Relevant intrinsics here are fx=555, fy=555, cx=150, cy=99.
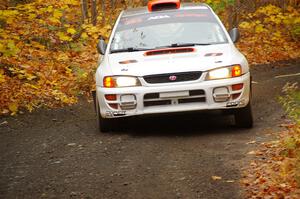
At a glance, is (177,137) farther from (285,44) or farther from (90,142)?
(285,44)

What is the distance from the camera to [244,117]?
7930 mm

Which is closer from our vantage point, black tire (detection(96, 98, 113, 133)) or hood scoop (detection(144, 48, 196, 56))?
hood scoop (detection(144, 48, 196, 56))

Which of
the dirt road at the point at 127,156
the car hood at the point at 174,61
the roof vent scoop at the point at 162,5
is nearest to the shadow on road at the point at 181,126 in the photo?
the dirt road at the point at 127,156

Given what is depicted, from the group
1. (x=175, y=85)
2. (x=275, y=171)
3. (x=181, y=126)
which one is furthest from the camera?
(x=181, y=126)

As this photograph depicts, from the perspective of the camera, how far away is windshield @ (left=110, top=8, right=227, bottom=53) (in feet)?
28.3

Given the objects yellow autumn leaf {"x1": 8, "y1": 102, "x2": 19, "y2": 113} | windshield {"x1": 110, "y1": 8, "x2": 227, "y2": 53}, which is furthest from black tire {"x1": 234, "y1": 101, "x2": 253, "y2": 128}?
yellow autumn leaf {"x1": 8, "y1": 102, "x2": 19, "y2": 113}

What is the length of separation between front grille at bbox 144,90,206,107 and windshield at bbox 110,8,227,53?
3.84ft

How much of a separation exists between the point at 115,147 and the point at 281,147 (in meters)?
2.21

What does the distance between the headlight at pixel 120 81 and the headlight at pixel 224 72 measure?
99 centimetres

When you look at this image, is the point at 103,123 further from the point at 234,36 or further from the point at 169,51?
the point at 234,36

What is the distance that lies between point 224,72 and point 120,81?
1.44 meters

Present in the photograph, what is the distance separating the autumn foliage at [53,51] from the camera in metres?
11.2

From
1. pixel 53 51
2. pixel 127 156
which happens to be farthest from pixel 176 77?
pixel 53 51

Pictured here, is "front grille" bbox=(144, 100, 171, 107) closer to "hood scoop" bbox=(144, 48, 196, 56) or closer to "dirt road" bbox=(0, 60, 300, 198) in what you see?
"dirt road" bbox=(0, 60, 300, 198)
